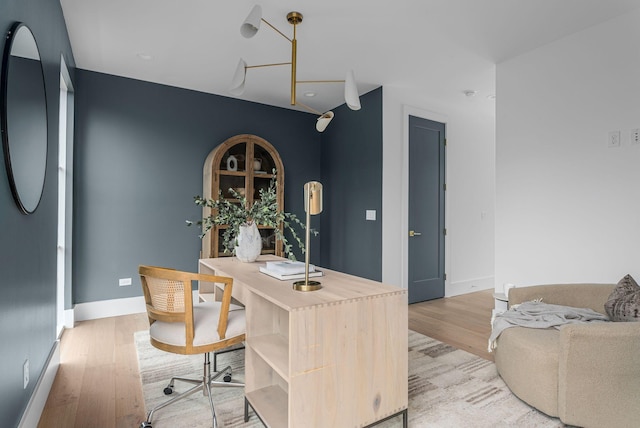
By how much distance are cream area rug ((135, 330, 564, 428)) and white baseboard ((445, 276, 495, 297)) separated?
1.99 m

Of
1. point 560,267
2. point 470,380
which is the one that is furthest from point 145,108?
point 560,267

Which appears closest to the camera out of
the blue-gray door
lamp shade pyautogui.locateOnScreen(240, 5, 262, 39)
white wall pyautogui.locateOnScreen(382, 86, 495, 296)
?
lamp shade pyautogui.locateOnScreen(240, 5, 262, 39)

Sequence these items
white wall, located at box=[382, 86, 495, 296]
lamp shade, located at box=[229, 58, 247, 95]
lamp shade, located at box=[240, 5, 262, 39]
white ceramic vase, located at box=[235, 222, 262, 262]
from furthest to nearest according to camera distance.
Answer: white wall, located at box=[382, 86, 495, 296], white ceramic vase, located at box=[235, 222, 262, 262], lamp shade, located at box=[229, 58, 247, 95], lamp shade, located at box=[240, 5, 262, 39]

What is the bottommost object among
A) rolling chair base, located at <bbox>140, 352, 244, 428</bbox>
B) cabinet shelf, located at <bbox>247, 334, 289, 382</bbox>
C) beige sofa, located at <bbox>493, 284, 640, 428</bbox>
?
rolling chair base, located at <bbox>140, 352, 244, 428</bbox>

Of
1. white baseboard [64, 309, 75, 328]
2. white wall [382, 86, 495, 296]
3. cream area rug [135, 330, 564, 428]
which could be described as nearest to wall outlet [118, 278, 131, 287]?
white baseboard [64, 309, 75, 328]

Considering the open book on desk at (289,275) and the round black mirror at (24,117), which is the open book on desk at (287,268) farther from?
the round black mirror at (24,117)

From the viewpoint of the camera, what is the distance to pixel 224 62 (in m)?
3.49

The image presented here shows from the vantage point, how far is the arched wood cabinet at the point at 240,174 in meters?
4.02

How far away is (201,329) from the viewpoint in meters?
1.83

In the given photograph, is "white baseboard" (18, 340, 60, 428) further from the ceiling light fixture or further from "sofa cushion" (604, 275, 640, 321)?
"sofa cushion" (604, 275, 640, 321)

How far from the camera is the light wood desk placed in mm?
1415

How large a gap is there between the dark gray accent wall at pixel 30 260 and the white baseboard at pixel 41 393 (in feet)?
0.13

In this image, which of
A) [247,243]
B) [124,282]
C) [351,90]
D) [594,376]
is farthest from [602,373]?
[124,282]

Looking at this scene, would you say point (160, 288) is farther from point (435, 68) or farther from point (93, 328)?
point (435, 68)
